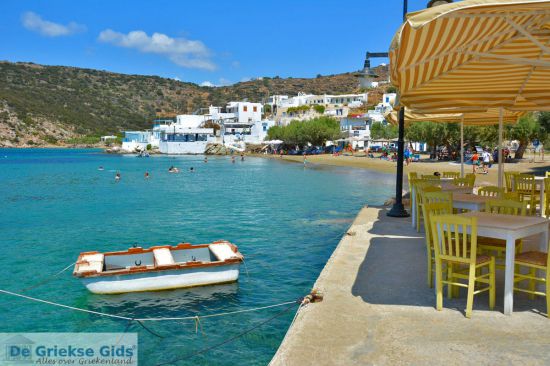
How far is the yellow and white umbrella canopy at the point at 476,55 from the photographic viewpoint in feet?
15.1

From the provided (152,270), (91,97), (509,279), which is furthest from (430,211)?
(91,97)

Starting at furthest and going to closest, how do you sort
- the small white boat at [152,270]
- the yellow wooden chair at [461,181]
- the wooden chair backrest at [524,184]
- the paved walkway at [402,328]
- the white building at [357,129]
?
the white building at [357,129]
the yellow wooden chair at [461,181]
the wooden chair backrest at [524,184]
the small white boat at [152,270]
the paved walkway at [402,328]

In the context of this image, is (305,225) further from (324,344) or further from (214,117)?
(214,117)

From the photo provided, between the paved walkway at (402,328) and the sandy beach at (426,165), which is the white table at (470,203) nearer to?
the paved walkway at (402,328)

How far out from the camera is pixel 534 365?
4.13 m

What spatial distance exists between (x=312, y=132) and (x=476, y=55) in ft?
253

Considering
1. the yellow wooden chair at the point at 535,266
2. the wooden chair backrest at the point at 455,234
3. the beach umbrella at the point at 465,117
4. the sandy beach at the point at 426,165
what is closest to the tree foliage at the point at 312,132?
the sandy beach at the point at 426,165

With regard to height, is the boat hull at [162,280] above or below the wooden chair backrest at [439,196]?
below

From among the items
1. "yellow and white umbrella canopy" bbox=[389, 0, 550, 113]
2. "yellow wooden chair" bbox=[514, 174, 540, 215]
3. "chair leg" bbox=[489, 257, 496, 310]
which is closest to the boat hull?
"yellow and white umbrella canopy" bbox=[389, 0, 550, 113]

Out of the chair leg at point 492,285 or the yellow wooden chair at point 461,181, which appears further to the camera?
the yellow wooden chair at point 461,181

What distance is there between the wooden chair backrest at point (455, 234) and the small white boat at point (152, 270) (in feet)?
17.7

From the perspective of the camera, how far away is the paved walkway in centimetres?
437

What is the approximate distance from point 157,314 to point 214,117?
108794 millimetres

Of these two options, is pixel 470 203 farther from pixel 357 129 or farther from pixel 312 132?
pixel 357 129
